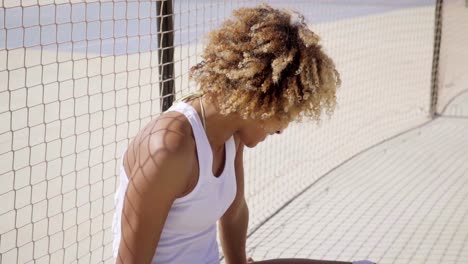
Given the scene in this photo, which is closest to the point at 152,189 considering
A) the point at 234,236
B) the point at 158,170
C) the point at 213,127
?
the point at 158,170

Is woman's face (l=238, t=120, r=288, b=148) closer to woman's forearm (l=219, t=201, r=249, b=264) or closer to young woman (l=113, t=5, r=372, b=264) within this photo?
young woman (l=113, t=5, r=372, b=264)

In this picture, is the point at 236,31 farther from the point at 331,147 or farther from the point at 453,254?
the point at 331,147

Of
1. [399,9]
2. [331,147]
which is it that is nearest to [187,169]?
[331,147]

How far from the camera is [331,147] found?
6.07 meters

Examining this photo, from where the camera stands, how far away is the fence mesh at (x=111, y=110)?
12.0 ft

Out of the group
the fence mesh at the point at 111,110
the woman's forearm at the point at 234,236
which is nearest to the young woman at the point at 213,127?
the woman's forearm at the point at 234,236

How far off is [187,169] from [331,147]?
4200 mm

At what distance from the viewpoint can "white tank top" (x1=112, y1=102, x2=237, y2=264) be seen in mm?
2055

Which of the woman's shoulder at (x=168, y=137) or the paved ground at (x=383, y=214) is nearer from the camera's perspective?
the woman's shoulder at (x=168, y=137)

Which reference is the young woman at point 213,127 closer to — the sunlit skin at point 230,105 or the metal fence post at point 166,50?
the sunlit skin at point 230,105

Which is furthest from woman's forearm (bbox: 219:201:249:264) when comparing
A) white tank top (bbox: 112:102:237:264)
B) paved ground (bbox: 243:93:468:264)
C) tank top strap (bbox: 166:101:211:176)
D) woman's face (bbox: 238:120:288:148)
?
paved ground (bbox: 243:93:468:264)

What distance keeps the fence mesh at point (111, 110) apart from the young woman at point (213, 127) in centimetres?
49

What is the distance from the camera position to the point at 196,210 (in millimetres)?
2090

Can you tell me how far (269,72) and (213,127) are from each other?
0.23m
